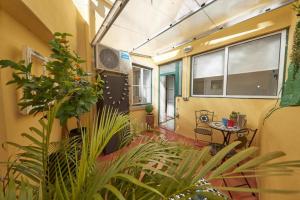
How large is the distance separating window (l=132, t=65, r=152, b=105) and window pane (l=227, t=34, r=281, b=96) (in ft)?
8.88

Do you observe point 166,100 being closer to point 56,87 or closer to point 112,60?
point 112,60

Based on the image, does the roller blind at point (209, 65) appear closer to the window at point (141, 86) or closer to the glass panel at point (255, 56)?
the glass panel at point (255, 56)

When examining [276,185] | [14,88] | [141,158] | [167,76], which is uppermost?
[167,76]

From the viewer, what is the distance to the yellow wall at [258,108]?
1.24m

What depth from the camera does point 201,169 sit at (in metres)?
0.60

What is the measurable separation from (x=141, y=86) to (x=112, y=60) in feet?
5.74

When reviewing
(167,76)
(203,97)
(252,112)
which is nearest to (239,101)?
(252,112)

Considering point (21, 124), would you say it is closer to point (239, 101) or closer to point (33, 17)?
point (33, 17)

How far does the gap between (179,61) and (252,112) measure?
2359mm

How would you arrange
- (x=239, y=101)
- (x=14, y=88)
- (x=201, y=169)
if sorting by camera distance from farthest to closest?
(x=239, y=101)
(x=14, y=88)
(x=201, y=169)

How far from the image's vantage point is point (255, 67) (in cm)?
279

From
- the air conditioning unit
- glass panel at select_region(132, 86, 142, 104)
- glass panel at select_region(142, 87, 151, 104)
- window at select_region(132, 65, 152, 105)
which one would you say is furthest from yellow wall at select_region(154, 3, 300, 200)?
the air conditioning unit

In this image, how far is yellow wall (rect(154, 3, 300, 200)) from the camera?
48.9 inches

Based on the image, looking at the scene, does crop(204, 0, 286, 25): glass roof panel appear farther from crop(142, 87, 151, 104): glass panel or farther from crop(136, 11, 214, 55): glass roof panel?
crop(142, 87, 151, 104): glass panel
